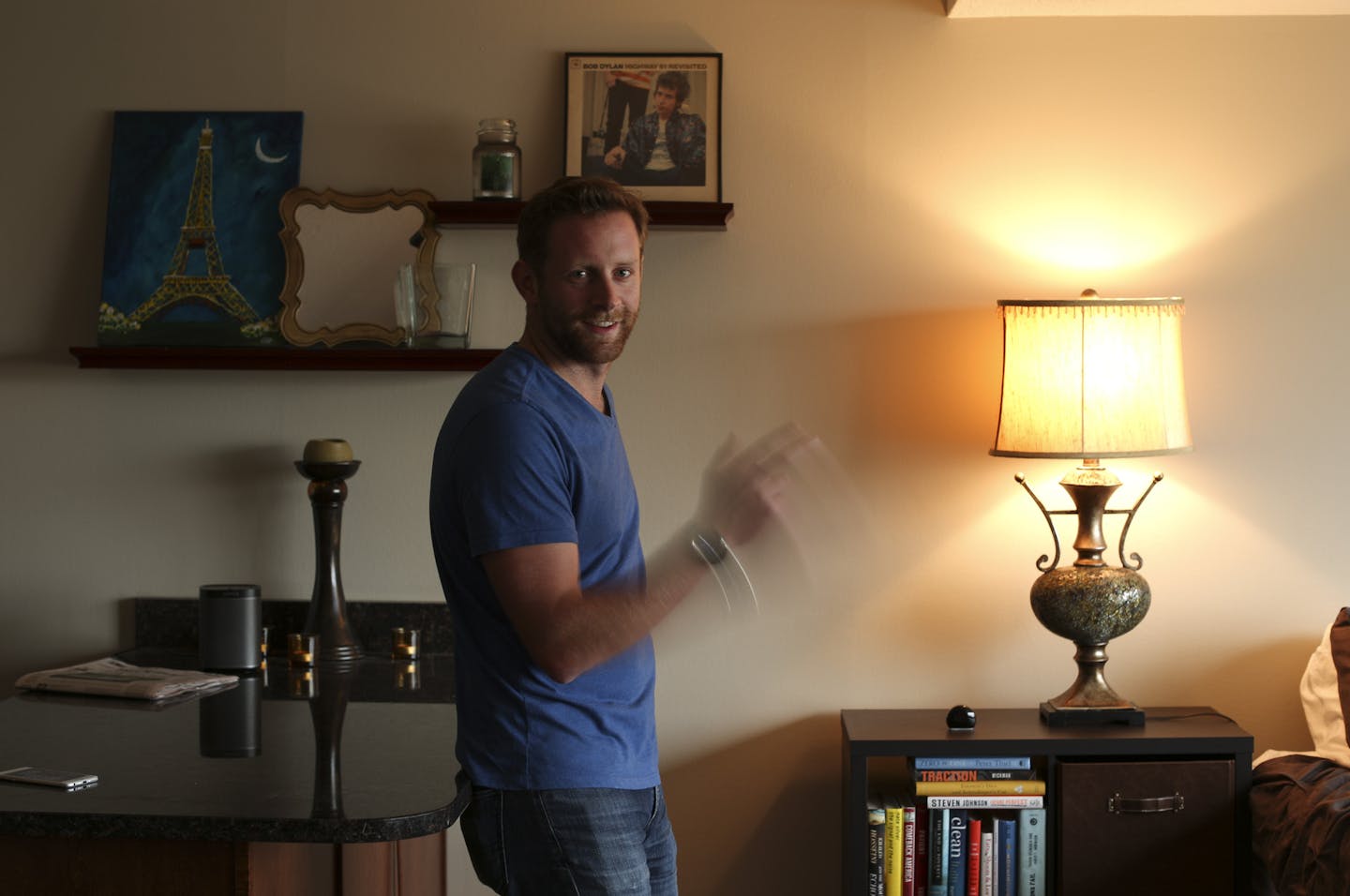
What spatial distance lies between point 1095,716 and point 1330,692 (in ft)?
1.56

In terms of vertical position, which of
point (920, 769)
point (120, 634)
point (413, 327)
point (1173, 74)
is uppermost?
point (1173, 74)

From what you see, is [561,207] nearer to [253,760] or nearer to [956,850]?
[253,760]

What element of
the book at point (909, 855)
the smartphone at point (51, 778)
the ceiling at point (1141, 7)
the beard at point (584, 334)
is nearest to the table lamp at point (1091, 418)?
the book at point (909, 855)

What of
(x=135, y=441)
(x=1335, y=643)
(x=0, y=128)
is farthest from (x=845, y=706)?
(x=0, y=128)

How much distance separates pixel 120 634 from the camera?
3.08m

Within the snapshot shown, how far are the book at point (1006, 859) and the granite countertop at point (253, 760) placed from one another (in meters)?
1.07

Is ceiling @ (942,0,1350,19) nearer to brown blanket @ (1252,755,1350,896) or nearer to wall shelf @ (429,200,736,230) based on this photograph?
wall shelf @ (429,200,736,230)

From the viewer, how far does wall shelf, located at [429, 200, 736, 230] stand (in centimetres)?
284

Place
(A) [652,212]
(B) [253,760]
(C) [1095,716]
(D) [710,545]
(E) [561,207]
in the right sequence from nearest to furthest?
(D) [710,545], (E) [561,207], (B) [253,760], (C) [1095,716], (A) [652,212]

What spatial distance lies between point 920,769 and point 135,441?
1.81 m

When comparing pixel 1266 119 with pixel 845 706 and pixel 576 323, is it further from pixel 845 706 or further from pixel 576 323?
pixel 576 323

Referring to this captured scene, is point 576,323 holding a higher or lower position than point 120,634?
higher

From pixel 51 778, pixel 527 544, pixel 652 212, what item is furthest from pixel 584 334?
pixel 652 212

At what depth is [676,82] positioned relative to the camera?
296cm
